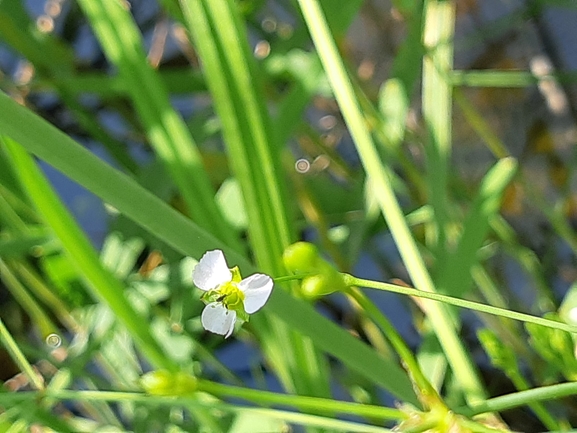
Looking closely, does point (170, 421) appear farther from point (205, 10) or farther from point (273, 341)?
point (205, 10)

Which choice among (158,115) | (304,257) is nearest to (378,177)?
(304,257)

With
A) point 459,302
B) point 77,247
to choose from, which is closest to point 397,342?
point 459,302

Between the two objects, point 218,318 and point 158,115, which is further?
point 158,115

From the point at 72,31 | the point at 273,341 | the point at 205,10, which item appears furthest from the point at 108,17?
the point at 72,31

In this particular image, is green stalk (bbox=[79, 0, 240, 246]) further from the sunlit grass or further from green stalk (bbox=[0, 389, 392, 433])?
green stalk (bbox=[0, 389, 392, 433])

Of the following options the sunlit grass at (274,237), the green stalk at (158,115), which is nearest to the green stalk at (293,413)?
the sunlit grass at (274,237)

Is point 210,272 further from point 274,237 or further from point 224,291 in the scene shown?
point 274,237

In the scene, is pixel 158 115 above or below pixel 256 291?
above
